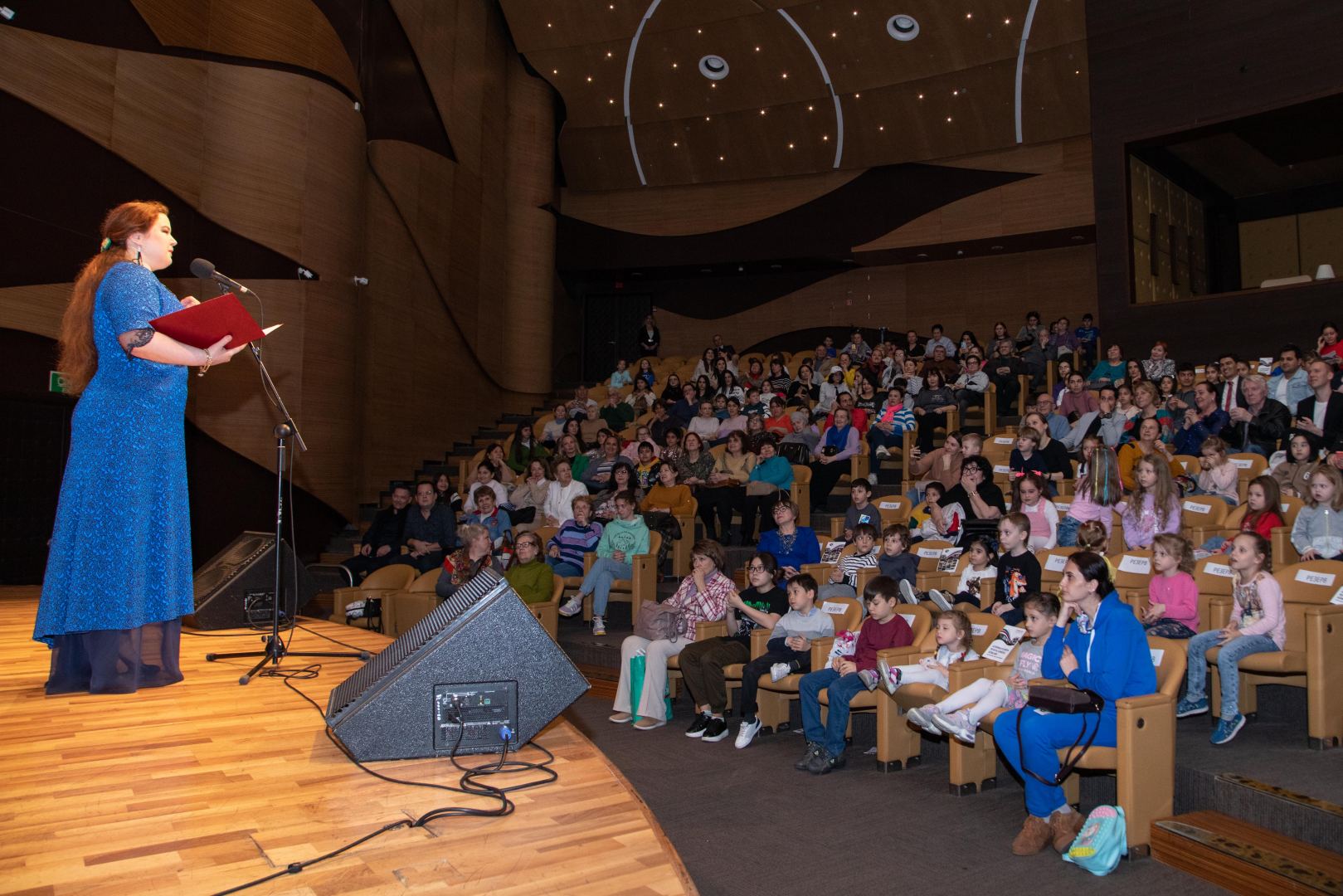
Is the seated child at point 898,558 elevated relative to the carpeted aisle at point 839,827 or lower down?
elevated

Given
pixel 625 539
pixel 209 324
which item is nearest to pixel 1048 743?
pixel 209 324

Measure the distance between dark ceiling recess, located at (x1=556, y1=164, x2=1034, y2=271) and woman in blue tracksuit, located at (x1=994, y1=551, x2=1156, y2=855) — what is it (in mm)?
9936

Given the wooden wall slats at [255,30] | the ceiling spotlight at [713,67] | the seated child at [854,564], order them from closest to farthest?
the seated child at [854,564] < the wooden wall slats at [255,30] < the ceiling spotlight at [713,67]

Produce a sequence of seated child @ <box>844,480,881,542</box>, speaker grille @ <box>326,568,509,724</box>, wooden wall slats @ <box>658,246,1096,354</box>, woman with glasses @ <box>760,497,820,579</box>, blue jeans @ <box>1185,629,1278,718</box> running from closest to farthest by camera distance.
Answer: speaker grille @ <box>326,568,509,724</box>
blue jeans @ <box>1185,629,1278,718</box>
woman with glasses @ <box>760,497,820,579</box>
seated child @ <box>844,480,881,542</box>
wooden wall slats @ <box>658,246,1096,354</box>

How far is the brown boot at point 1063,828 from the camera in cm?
323

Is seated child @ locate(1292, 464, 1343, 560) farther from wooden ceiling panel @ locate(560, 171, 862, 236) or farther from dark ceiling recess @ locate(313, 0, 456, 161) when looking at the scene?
wooden ceiling panel @ locate(560, 171, 862, 236)

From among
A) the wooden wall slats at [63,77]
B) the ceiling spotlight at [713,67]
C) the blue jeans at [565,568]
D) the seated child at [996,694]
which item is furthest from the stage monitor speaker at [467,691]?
the ceiling spotlight at [713,67]

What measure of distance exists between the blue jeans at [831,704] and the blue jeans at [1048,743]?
96cm

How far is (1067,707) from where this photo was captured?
3.24 meters

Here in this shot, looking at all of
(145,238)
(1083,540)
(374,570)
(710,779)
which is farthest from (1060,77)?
(145,238)

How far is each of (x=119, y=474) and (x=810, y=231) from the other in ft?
38.3

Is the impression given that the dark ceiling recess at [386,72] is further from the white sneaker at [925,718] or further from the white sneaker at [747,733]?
the white sneaker at [925,718]

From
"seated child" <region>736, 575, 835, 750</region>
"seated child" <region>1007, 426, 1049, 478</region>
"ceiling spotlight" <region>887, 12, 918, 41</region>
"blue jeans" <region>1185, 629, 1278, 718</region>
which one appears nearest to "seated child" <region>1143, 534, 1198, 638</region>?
"blue jeans" <region>1185, 629, 1278, 718</region>

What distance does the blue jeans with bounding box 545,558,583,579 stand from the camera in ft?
21.8
